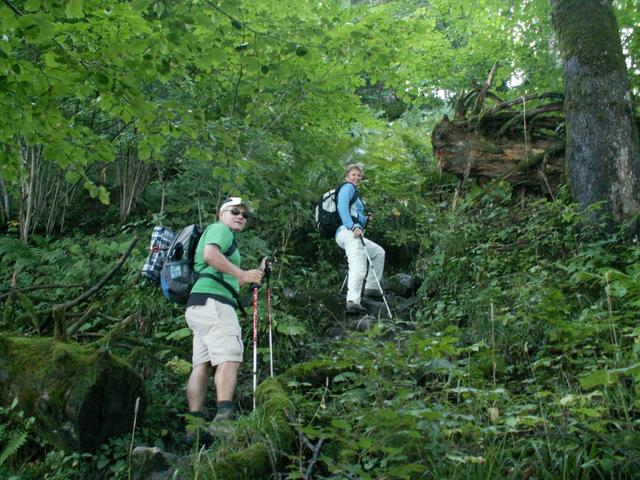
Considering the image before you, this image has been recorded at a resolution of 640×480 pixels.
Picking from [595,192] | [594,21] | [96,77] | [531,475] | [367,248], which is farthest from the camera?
[367,248]

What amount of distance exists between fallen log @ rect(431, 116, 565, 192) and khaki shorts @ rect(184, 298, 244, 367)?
548 centimetres

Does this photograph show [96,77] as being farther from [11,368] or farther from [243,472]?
[243,472]

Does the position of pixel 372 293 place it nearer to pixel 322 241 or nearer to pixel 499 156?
pixel 322 241

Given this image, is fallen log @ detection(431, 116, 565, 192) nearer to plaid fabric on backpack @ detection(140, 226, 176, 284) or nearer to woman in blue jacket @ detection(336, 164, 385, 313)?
woman in blue jacket @ detection(336, 164, 385, 313)

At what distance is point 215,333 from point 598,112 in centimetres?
550

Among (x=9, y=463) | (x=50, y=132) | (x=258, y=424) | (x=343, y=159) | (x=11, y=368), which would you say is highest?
(x=343, y=159)

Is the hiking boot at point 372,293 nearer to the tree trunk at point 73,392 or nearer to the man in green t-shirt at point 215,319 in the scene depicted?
the man in green t-shirt at point 215,319

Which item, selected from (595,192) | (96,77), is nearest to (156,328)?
(96,77)

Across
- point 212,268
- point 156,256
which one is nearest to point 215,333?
point 212,268

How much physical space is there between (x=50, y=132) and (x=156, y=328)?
329cm

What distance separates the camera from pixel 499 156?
9.39m

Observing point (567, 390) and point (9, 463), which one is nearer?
point (567, 390)

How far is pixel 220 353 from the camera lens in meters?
5.30

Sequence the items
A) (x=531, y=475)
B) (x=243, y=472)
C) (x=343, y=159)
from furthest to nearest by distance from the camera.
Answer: (x=343, y=159), (x=243, y=472), (x=531, y=475)
